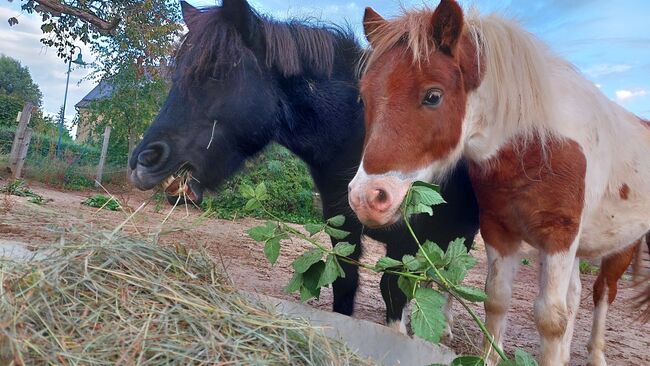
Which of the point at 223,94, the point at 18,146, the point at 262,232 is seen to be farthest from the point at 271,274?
the point at 18,146

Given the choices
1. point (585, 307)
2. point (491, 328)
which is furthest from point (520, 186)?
point (585, 307)

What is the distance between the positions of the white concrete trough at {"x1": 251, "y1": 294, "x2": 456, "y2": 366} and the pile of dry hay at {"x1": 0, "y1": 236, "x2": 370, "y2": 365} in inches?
9.3

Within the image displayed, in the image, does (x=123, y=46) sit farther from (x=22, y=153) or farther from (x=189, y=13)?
(x=189, y=13)

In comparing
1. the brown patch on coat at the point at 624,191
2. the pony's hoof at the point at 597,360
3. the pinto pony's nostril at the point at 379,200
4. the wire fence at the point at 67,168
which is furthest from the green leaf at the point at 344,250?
the wire fence at the point at 67,168

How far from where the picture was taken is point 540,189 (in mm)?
2354

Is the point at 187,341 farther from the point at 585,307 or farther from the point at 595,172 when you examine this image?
the point at 585,307

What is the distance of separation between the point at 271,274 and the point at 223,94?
3205 millimetres

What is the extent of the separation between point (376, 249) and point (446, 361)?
22.2 ft

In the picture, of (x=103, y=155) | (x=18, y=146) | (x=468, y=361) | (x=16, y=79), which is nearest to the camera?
(x=468, y=361)

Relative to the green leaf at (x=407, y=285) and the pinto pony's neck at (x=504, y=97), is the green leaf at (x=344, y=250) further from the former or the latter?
the pinto pony's neck at (x=504, y=97)

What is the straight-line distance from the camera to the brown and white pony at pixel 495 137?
2.08 m

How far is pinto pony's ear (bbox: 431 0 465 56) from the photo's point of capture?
2.20m

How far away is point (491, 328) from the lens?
2.68m

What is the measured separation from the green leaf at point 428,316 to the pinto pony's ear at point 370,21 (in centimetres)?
152
